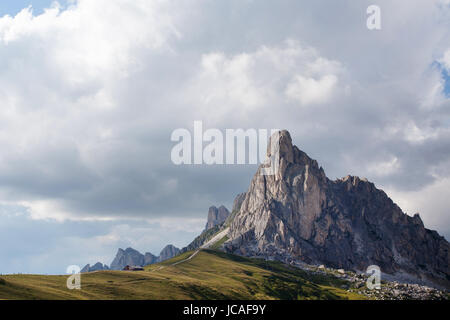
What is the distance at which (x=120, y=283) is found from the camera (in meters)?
198
